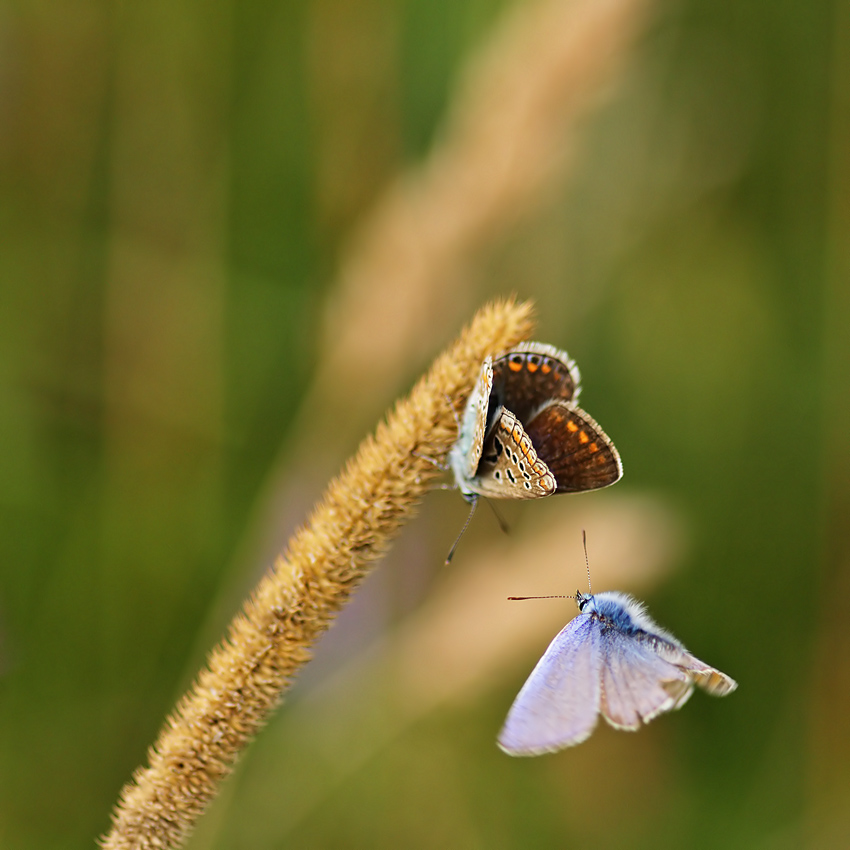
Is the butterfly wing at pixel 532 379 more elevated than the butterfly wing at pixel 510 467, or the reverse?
the butterfly wing at pixel 532 379

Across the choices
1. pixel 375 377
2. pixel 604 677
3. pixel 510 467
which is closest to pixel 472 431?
pixel 510 467

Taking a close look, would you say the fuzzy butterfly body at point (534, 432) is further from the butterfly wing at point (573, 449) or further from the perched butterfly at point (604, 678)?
the perched butterfly at point (604, 678)

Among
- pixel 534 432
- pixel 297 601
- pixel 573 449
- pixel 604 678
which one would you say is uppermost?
pixel 534 432

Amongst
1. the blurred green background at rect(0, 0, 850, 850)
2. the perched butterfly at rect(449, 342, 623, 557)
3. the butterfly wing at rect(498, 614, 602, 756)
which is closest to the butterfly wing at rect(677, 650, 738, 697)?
the butterfly wing at rect(498, 614, 602, 756)

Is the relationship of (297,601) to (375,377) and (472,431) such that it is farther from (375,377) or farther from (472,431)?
(375,377)

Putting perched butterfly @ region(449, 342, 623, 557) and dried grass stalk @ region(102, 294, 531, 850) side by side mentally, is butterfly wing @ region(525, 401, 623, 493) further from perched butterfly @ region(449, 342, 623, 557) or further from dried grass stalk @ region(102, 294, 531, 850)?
dried grass stalk @ region(102, 294, 531, 850)

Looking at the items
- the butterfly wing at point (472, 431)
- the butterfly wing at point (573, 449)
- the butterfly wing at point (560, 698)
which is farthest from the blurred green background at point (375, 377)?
the butterfly wing at point (560, 698)

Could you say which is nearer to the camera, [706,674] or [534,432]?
[706,674]
